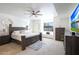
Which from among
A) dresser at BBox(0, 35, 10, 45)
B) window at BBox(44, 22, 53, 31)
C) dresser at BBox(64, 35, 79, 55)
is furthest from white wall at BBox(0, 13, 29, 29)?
dresser at BBox(64, 35, 79, 55)

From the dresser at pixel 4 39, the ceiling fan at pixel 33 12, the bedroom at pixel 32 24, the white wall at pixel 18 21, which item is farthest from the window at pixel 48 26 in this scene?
the dresser at pixel 4 39

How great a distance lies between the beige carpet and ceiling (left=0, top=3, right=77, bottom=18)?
2.48 ft

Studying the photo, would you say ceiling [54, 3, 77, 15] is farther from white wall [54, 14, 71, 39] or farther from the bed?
the bed

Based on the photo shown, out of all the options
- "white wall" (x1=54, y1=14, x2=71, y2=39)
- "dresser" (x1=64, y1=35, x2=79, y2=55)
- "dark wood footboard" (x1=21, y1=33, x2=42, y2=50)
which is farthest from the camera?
"dark wood footboard" (x1=21, y1=33, x2=42, y2=50)

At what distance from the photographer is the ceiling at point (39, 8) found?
2189 mm

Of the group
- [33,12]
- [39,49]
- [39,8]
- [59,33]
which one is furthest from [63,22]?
[39,49]

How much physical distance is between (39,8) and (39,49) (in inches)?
40.6

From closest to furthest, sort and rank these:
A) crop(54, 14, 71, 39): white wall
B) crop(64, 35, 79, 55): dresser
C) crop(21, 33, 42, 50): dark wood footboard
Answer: crop(64, 35, 79, 55): dresser, crop(54, 14, 71, 39): white wall, crop(21, 33, 42, 50): dark wood footboard

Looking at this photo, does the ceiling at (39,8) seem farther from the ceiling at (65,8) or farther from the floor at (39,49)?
the floor at (39,49)

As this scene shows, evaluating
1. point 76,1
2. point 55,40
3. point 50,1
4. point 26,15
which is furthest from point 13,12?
point 76,1

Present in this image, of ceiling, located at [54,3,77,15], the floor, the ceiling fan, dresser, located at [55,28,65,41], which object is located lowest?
the floor

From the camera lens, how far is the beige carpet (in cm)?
217

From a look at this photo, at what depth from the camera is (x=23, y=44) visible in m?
2.35

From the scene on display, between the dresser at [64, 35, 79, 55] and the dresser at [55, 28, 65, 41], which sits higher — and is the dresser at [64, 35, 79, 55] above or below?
below
